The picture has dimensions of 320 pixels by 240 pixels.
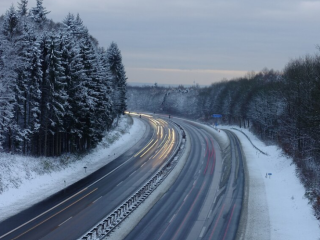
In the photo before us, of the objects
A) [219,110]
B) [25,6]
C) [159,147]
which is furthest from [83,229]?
[219,110]

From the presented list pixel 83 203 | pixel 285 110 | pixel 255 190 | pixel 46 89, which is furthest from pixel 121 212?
pixel 285 110

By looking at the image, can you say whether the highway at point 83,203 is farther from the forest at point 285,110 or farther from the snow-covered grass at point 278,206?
the forest at point 285,110

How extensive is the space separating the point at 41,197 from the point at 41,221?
633cm

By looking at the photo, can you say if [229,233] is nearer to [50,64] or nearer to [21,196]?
[21,196]

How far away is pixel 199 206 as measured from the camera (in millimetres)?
30484

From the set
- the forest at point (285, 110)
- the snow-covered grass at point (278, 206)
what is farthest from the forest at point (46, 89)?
the forest at point (285, 110)

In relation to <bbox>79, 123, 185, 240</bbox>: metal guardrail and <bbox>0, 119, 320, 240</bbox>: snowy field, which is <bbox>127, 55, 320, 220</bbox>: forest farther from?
<bbox>79, 123, 185, 240</bbox>: metal guardrail

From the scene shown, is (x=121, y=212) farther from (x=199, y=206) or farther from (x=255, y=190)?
(x=255, y=190)

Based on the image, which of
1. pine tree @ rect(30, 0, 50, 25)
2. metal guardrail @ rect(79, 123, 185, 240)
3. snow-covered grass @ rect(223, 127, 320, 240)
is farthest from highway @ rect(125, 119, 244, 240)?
pine tree @ rect(30, 0, 50, 25)

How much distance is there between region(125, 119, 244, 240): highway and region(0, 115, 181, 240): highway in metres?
3.94

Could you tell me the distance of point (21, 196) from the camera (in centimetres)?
3192

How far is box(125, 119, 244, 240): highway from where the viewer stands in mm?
24453

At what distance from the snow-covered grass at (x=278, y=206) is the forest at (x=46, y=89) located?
73.1 ft

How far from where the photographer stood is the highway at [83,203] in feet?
80.5
